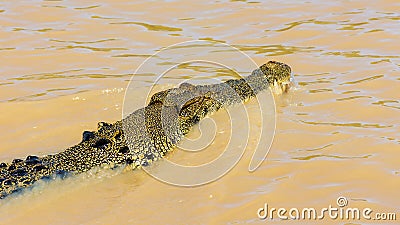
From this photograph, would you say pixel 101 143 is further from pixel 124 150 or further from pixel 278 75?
pixel 278 75

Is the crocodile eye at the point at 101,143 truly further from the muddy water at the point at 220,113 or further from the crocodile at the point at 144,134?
the muddy water at the point at 220,113

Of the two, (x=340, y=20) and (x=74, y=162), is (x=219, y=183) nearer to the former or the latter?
(x=74, y=162)

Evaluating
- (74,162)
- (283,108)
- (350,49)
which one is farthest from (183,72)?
(74,162)

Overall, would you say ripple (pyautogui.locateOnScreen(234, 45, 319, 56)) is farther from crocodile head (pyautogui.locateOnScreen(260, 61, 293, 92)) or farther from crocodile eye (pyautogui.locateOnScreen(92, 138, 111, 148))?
crocodile eye (pyautogui.locateOnScreen(92, 138, 111, 148))

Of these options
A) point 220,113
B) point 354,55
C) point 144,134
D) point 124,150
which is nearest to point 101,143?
point 124,150

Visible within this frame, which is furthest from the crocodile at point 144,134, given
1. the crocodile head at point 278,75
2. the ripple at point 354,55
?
the ripple at point 354,55

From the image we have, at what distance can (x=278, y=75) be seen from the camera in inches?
208

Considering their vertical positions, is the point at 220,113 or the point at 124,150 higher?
the point at 220,113

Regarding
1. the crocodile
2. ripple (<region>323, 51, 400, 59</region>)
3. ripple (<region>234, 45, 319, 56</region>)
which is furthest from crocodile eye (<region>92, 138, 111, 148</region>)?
ripple (<region>323, 51, 400, 59</region>)

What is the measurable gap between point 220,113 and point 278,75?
2.22ft

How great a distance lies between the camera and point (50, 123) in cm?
504

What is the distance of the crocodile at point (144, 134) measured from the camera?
3939mm

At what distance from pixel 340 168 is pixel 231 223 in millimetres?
900

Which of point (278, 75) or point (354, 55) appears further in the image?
point (354, 55)
